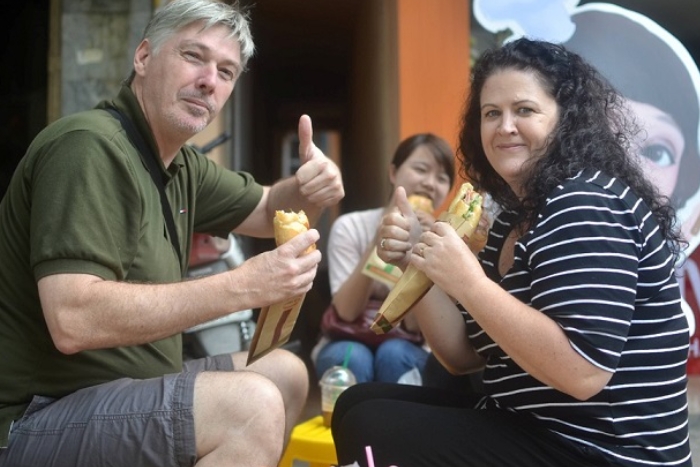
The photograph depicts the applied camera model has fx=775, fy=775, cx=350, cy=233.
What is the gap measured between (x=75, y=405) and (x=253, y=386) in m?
0.41

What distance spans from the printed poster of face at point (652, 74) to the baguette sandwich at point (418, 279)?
2422 mm

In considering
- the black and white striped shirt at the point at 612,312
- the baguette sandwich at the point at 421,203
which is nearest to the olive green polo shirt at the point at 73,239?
the black and white striped shirt at the point at 612,312

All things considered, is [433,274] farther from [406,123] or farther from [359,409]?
[406,123]

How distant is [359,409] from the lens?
196cm

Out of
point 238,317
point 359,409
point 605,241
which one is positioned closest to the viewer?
point 605,241

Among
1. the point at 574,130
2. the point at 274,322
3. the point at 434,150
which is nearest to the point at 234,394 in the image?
the point at 274,322

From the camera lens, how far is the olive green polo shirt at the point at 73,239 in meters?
1.70

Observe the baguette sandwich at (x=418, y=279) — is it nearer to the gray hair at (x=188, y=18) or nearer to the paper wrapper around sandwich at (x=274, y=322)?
the paper wrapper around sandwich at (x=274, y=322)

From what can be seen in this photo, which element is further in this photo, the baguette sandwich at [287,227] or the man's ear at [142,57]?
the man's ear at [142,57]

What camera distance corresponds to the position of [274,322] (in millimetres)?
1890

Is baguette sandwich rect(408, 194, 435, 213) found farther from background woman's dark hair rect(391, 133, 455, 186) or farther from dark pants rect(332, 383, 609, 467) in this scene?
dark pants rect(332, 383, 609, 467)

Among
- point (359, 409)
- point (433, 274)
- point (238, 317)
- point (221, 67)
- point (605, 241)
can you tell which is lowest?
point (238, 317)

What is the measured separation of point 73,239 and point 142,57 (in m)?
0.73

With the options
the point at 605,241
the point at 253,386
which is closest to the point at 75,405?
the point at 253,386
